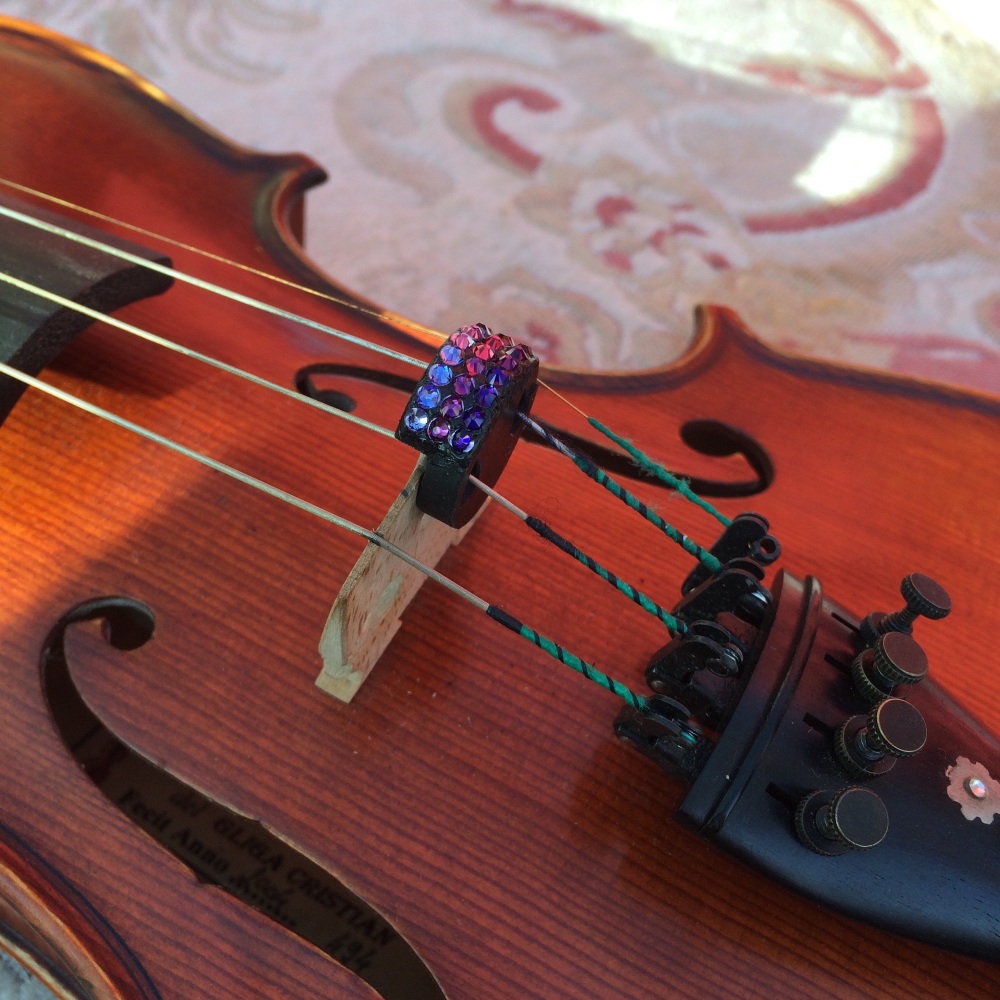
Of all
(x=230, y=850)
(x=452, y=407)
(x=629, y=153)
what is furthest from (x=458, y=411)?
(x=629, y=153)

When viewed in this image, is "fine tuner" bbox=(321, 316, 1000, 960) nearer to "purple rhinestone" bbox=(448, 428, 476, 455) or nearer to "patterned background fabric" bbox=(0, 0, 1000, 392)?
"purple rhinestone" bbox=(448, 428, 476, 455)

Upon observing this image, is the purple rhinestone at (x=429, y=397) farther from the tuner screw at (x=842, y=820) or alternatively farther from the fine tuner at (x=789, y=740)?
the tuner screw at (x=842, y=820)

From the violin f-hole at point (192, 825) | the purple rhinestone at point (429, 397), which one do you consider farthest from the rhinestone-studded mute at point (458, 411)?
the violin f-hole at point (192, 825)

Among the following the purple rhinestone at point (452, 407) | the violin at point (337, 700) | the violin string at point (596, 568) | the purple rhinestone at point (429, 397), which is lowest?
the violin at point (337, 700)

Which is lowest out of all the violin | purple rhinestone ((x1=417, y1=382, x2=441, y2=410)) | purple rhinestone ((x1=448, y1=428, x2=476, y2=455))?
the violin

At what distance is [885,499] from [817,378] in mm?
183

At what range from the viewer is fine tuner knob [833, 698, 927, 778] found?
0.51 meters

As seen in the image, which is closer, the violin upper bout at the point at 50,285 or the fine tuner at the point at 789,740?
the fine tuner at the point at 789,740

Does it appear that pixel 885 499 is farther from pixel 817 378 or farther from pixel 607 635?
pixel 607 635

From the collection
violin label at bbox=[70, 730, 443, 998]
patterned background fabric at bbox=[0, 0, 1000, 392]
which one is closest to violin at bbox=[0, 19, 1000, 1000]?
violin label at bbox=[70, 730, 443, 998]

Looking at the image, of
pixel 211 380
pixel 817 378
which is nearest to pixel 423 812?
pixel 211 380

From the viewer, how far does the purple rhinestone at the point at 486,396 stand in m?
0.54

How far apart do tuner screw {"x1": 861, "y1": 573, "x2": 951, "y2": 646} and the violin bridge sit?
0.31 meters

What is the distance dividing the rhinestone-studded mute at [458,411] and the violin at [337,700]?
15 cm
